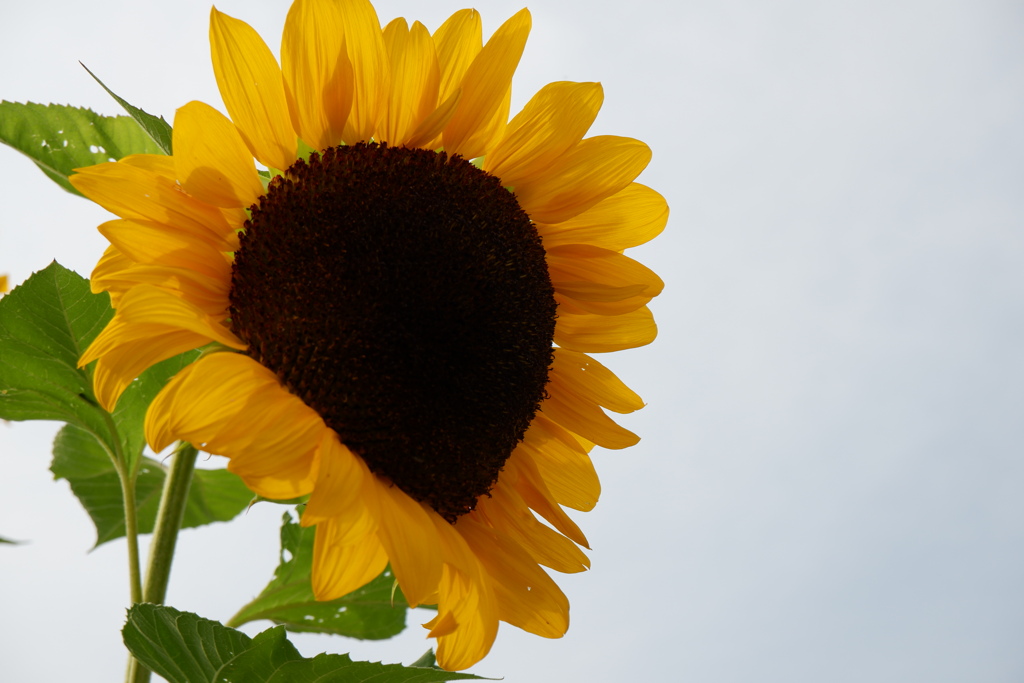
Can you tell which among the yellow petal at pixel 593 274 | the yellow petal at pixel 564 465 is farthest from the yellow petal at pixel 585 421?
the yellow petal at pixel 593 274

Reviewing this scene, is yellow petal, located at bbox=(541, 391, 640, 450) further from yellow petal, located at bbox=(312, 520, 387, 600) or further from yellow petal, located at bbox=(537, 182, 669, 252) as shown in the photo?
yellow petal, located at bbox=(312, 520, 387, 600)

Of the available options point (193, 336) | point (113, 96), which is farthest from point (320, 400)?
point (113, 96)

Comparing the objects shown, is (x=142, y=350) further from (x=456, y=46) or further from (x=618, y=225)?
(x=618, y=225)

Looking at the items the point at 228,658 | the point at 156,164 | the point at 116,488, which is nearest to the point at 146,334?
the point at 156,164

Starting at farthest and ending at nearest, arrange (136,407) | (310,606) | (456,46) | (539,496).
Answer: (310,606)
(136,407)
(539,496)
(456,46)

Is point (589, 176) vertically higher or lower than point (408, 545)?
higher

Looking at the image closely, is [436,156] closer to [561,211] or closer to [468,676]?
[561,211]
